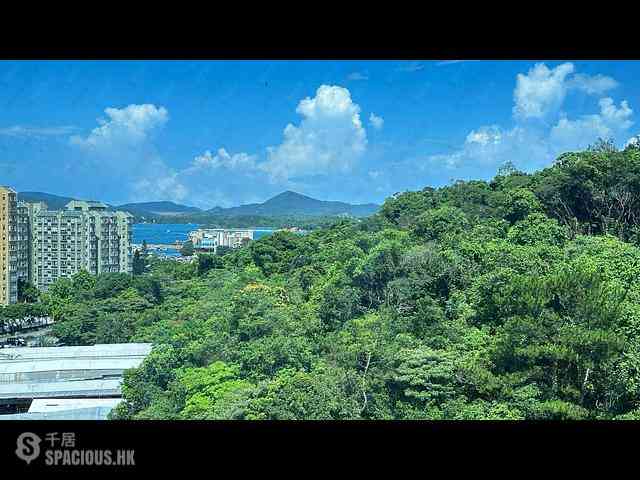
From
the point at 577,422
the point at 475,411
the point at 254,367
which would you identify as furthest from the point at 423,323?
the point at 577,422

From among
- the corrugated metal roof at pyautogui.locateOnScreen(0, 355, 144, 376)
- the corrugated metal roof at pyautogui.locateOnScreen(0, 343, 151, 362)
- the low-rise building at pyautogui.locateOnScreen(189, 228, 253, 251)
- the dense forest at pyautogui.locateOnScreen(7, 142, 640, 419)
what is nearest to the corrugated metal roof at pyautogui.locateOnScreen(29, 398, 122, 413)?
the dense forest at pyautogui.locateOnScreen(7, 142, 640, 419)

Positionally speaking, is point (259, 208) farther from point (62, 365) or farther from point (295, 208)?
point (62, 365)

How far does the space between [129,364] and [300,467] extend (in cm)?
263

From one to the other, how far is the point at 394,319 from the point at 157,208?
88.7 inches

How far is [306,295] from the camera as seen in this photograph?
575cm

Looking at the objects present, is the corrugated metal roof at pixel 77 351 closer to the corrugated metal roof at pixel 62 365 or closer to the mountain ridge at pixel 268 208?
the corrugated metal roof at pixel 62 365

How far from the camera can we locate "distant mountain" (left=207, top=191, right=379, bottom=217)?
181 inches

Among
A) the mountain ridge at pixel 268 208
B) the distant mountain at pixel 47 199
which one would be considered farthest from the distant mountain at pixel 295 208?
the distant mountain at pixel 47 199

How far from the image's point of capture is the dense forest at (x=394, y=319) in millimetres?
4508

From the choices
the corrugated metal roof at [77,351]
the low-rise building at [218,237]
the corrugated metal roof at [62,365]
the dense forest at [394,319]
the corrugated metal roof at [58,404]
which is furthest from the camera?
the low-rise building at [218,237]

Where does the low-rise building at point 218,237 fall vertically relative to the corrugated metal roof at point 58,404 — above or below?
above

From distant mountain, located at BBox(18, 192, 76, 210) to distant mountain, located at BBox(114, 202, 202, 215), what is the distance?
35cm

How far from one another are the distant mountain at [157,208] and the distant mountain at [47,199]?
1.16ft
